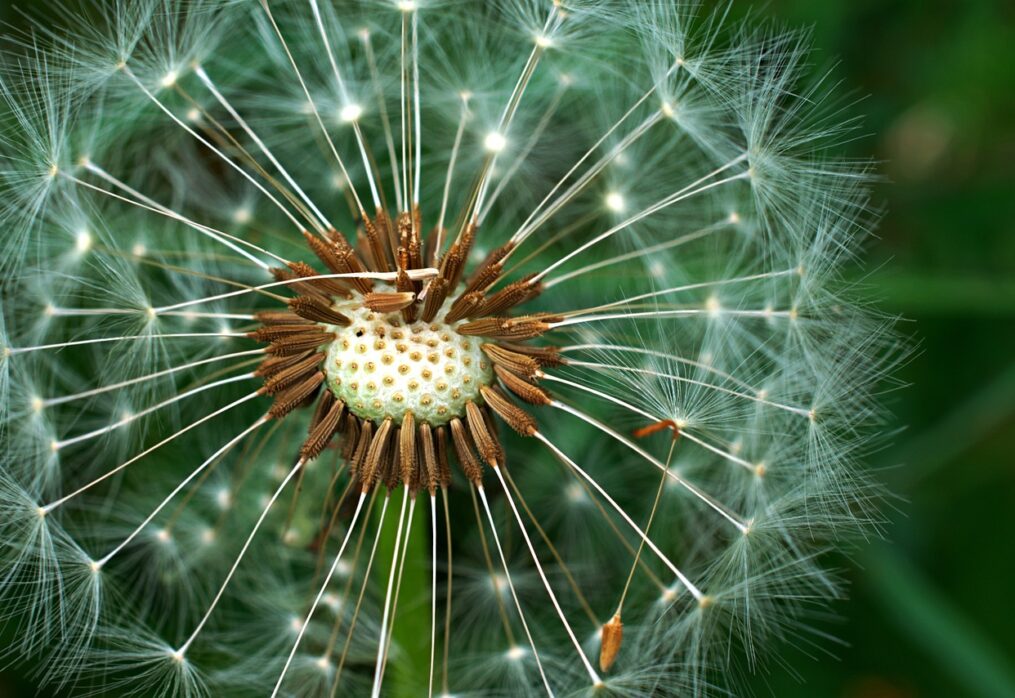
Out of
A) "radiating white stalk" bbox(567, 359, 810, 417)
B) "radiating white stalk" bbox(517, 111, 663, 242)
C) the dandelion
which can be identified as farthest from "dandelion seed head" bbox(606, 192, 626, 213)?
"radiating white stalk" bbox(567, 359, 810, 417)

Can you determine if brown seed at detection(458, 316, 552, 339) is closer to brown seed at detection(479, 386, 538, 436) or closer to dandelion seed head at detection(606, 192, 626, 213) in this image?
brown seed at detection(479, 386, 538, 436)

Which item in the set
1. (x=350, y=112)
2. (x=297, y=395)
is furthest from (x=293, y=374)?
(x=350, y=112)

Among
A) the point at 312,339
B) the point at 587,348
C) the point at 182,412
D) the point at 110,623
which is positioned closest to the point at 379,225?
the point at 312,339

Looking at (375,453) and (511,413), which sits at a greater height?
(511,413)

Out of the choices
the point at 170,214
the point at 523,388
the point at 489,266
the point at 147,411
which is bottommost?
the point at 147,411

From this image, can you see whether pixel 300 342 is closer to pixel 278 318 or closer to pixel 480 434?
pixel 278 318

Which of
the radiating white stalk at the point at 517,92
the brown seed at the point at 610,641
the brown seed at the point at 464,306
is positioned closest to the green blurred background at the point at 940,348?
the radiating white stalk at the point at 517,92

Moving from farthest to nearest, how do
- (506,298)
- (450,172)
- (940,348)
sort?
(940,348), (450,172), (506,298)
